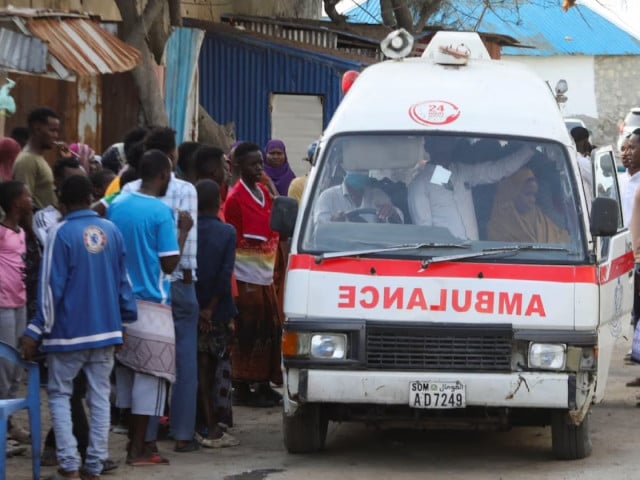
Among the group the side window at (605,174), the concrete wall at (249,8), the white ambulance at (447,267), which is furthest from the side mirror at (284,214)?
the concrete wall at (249,8)

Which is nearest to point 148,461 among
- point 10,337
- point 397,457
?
point 10,337

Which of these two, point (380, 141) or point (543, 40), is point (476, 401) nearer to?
point (380, 141)

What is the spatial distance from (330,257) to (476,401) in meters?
1.14

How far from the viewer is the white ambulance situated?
7.83 m

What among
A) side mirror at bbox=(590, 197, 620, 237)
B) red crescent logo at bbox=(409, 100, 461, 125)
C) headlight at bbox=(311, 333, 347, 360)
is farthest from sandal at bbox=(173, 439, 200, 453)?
side mirror at bbox=(590, 197, 620, 237)

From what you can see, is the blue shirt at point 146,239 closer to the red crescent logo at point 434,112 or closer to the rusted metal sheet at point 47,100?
the red crescent logo at point 434,112

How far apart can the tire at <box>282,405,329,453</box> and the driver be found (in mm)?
1117

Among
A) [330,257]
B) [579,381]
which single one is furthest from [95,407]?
[579,381]

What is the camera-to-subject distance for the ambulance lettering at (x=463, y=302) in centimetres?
787

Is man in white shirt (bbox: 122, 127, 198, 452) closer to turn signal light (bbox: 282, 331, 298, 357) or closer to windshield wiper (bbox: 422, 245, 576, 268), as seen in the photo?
turn signal light (bbox: 282, 331, 298, 357)

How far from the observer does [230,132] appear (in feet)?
69.9

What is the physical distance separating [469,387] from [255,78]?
53.3 ft

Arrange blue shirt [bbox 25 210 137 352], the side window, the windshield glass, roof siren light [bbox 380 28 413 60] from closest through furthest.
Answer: blue shirt [bbox 25 210 137 352] < the windshield glass < roof siren light [bbox 380 28 413 60] < the side window

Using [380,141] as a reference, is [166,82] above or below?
above
